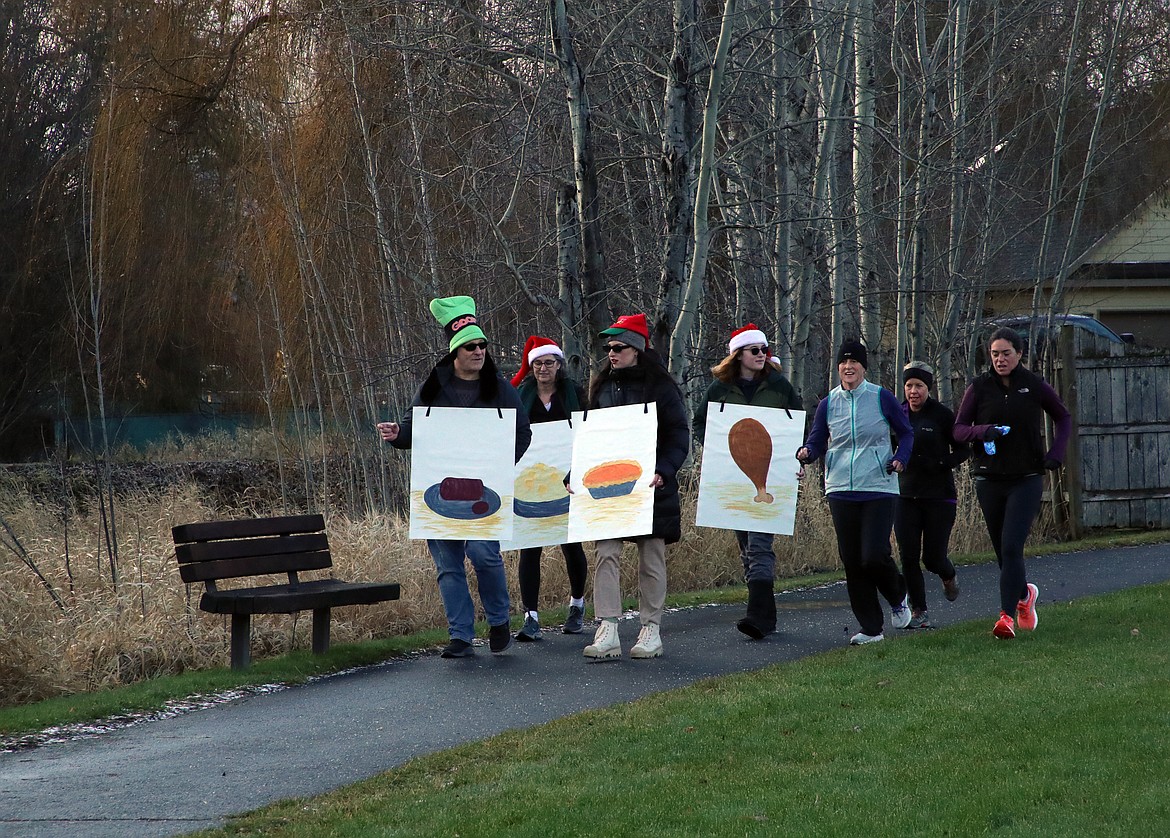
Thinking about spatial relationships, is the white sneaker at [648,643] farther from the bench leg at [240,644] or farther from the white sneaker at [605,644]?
the bench leg at [240,644]

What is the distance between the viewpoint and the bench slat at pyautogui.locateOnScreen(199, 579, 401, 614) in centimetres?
862

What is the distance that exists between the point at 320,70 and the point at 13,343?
1087 centimetres

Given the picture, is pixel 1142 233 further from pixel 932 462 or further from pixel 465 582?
pixel 465 582

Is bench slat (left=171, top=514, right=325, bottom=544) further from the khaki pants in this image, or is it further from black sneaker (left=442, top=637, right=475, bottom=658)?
the khaki pants

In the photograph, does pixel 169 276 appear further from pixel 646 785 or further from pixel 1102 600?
pixel 646 785

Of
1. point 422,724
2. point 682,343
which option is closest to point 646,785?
point 422,724

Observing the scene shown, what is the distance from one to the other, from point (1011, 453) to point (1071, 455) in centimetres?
899

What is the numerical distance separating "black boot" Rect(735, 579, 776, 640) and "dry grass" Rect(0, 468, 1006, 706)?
2.79 metres

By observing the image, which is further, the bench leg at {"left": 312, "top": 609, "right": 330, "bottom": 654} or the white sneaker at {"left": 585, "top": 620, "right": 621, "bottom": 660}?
the bench leg at {"left": 312, "top": 609, "right": 330, "bottom": 654}

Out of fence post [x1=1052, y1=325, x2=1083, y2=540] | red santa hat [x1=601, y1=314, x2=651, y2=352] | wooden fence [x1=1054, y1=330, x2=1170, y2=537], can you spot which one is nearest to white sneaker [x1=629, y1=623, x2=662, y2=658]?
red santa hat [x1=601, y1=314, x2=651, y2=352]

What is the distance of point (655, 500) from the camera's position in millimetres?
9023

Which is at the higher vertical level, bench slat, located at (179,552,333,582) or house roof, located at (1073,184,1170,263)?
house roof, located at (1073,184,1170,263)

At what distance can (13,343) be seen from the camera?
24.1 metres

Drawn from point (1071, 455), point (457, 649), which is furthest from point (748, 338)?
point (1071, 455)
